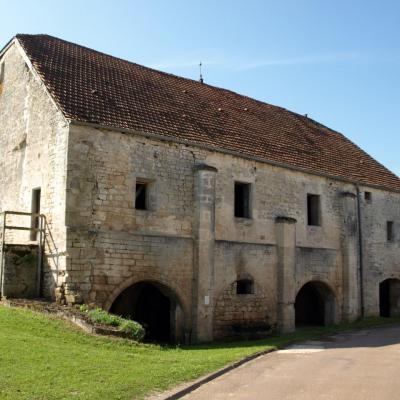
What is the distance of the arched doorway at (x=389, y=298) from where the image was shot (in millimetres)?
25250

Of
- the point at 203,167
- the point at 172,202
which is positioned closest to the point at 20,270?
the point at 172,202

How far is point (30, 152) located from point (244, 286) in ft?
28.1

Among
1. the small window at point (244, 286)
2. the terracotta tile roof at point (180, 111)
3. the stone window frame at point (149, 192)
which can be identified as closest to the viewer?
the stone window frame at point (149, 192)

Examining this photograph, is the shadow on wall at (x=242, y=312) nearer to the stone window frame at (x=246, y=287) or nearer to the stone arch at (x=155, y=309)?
the stone window frame at (x=246, y=287)

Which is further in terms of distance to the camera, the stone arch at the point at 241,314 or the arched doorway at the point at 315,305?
the arched doorway at the point at 315,305

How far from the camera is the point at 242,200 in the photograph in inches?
763

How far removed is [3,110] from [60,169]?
564 cm

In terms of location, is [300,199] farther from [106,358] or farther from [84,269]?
[106,358]

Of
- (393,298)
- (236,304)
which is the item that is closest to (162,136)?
(236,304)

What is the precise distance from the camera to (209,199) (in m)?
17.3

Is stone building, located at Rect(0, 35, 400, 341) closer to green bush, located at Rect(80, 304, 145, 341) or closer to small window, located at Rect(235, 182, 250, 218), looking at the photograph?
small window, located at Rect(235, 182, 250, 218)

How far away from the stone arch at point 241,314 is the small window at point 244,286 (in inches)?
4.4

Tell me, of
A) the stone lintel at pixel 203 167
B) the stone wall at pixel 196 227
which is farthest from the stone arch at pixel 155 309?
the stone lintel at pixel 203 167

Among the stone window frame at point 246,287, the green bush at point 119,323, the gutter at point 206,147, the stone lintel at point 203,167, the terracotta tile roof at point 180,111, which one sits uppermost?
the terracotta tile roof at point 180,111
